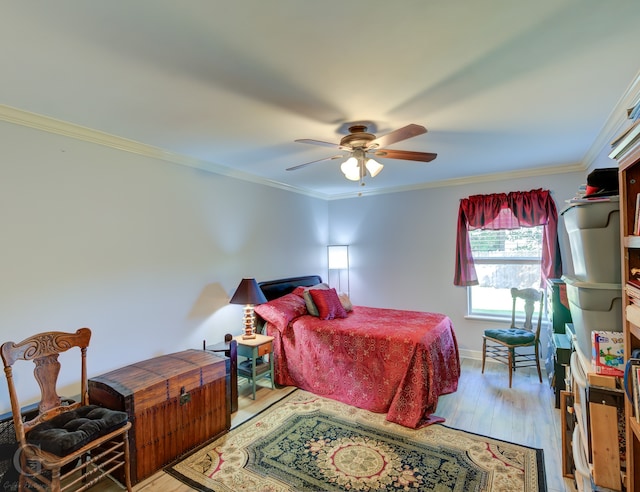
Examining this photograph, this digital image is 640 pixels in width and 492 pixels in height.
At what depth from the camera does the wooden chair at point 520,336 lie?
347cm

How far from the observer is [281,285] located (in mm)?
4270

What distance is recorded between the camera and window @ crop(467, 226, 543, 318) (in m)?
4.04

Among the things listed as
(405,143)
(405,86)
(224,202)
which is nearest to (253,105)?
(405,86)

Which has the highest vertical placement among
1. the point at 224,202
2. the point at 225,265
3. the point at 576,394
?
the point at 224,202

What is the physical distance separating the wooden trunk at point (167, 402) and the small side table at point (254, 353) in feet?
1.73

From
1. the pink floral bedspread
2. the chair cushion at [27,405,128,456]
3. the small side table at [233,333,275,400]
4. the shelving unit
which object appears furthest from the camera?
the small side table at [233,333,275,400]

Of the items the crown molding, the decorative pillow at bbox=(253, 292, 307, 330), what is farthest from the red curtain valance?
the decorative pillow at bbox=(253, 292, 307, 330)

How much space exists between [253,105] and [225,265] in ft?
A: 6.69

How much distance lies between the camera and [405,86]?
75.0 inches

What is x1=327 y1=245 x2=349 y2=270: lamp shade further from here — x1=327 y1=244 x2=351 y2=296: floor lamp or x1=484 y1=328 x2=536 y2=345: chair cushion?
x1=484 y1=328 x2=536 y2=345: chair cushion

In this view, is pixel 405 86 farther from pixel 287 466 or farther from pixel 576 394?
pixel 287 466

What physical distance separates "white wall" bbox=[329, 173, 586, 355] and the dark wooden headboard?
0.98m

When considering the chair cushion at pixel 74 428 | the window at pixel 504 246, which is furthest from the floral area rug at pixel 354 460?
the window at pixel 504 246

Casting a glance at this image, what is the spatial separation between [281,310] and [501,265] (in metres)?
2.98
